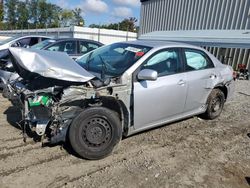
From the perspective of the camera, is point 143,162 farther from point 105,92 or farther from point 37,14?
point 37,14

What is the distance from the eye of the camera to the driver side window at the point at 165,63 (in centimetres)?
421

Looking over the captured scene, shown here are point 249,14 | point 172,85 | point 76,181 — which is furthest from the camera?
point 249,14

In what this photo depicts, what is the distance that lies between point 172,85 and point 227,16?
585 inches

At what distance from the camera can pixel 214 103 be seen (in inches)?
217

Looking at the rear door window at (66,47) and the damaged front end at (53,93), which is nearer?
the damaged front end at (53,93)

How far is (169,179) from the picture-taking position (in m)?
3.31

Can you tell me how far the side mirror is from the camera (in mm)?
3826

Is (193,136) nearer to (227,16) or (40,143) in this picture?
(40,143)

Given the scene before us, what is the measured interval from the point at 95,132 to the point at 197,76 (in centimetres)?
229

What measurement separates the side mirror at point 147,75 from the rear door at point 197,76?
1052mm

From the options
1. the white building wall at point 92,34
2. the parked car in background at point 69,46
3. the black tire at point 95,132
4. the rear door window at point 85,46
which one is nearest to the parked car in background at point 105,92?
the black tire at point 95,132

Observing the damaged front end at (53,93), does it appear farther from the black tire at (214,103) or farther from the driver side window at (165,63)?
the black tire at (214,103)

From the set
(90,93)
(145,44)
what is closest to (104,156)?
(90,93)

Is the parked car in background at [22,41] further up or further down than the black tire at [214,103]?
further up
